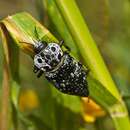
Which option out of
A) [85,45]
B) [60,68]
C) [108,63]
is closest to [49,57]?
[60,68]

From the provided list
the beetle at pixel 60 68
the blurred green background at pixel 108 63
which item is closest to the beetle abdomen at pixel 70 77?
the beetle at pixel 60 68

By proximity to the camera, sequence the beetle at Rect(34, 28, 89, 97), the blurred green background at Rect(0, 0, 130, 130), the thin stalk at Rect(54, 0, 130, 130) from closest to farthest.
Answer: the thin stalk at Rect(54, 0, 130, 130), the beetle at Rect(34, 28, 89, 97), the blurred green background at Rect(0, 0, 130, 130)

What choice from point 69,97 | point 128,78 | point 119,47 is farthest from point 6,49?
point 119,47

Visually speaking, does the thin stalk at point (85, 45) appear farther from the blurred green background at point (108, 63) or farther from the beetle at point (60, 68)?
the blurred green background at point (108, 63)

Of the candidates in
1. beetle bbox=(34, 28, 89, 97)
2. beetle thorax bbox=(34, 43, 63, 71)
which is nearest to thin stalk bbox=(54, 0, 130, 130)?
beetle bbox=(34, 28, 89, 97)

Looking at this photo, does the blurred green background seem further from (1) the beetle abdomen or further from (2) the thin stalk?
(2) the thin stalk

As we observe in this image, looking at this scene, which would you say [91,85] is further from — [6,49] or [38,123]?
[38,123]
